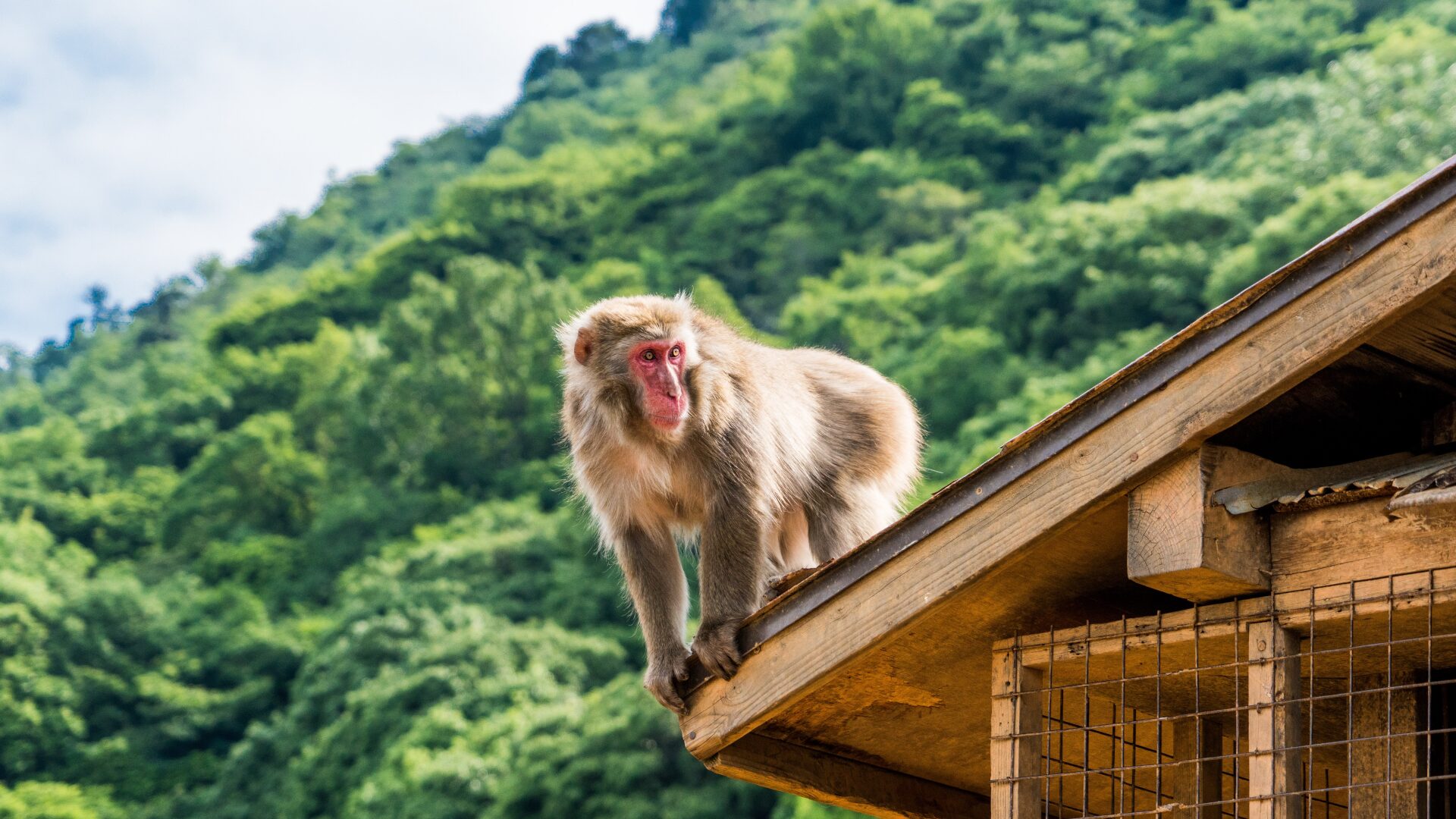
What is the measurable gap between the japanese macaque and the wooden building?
0.74 m

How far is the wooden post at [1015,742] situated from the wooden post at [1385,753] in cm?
66

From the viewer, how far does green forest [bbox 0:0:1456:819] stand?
2680 cm

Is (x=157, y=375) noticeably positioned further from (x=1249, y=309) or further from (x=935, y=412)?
(x=1249, y=309)

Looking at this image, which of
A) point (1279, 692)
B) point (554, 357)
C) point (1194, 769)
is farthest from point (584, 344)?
point (554, 357)

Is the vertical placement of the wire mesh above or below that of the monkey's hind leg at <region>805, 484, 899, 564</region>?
below

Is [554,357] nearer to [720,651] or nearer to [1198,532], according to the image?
[720,651]

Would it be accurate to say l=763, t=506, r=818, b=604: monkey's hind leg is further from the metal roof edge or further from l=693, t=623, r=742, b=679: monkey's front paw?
the metal roof edge

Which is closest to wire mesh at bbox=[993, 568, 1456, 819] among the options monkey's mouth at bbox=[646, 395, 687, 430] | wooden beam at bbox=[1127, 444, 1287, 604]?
wooden beam at bbox=[1127, 444, 1287, 604]

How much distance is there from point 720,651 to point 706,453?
102 cm

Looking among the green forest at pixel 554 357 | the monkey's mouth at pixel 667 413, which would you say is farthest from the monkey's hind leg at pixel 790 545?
the green forest at pixel 554 357

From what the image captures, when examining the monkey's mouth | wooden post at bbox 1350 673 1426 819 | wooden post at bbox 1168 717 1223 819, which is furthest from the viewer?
the monkey's mouth

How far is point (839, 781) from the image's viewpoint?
4.50 m

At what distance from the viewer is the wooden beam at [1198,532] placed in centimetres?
327

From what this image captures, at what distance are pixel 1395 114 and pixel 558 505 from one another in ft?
59.7
